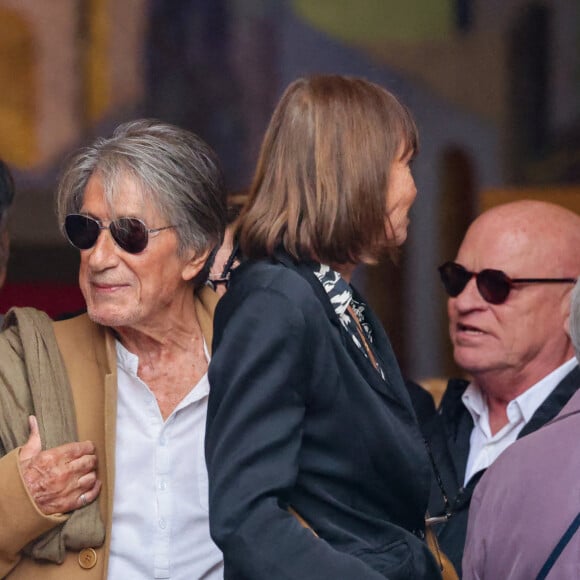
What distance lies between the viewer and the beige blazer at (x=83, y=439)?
2998 millimetres

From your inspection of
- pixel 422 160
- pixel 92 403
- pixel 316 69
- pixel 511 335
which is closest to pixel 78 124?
pixel 316 69

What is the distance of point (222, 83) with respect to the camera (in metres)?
5.80

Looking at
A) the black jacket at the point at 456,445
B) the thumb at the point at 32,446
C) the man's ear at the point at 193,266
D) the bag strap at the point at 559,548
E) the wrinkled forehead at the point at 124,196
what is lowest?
the black jacket at the point at 456,445

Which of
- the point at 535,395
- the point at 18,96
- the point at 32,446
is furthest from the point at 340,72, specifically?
the point at 32,446

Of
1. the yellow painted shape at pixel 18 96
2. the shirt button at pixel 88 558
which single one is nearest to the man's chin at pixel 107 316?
the shirt button at pixel 88 558

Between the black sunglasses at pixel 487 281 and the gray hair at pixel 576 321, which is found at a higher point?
the gray hair at pixel 576 321

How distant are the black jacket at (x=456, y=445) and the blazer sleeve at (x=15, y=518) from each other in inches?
54.4

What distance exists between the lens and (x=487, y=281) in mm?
4297

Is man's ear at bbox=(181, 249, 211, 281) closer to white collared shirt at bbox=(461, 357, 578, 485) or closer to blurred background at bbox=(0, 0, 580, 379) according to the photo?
white collared shirt at bbox=(461, 357, 578, 485)

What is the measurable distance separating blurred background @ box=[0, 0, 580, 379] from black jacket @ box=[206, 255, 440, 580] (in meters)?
3.00

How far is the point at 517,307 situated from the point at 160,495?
5.39ft

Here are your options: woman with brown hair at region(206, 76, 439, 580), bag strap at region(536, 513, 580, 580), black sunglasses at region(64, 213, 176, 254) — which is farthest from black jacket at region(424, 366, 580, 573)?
bag strap at region(536, 513, 580, 580)

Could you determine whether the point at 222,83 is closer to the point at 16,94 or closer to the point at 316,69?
the point at 316,69

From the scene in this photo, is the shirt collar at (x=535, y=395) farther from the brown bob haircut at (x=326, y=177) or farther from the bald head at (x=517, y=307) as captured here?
the brown bob haircut at (x=326, y=177)
